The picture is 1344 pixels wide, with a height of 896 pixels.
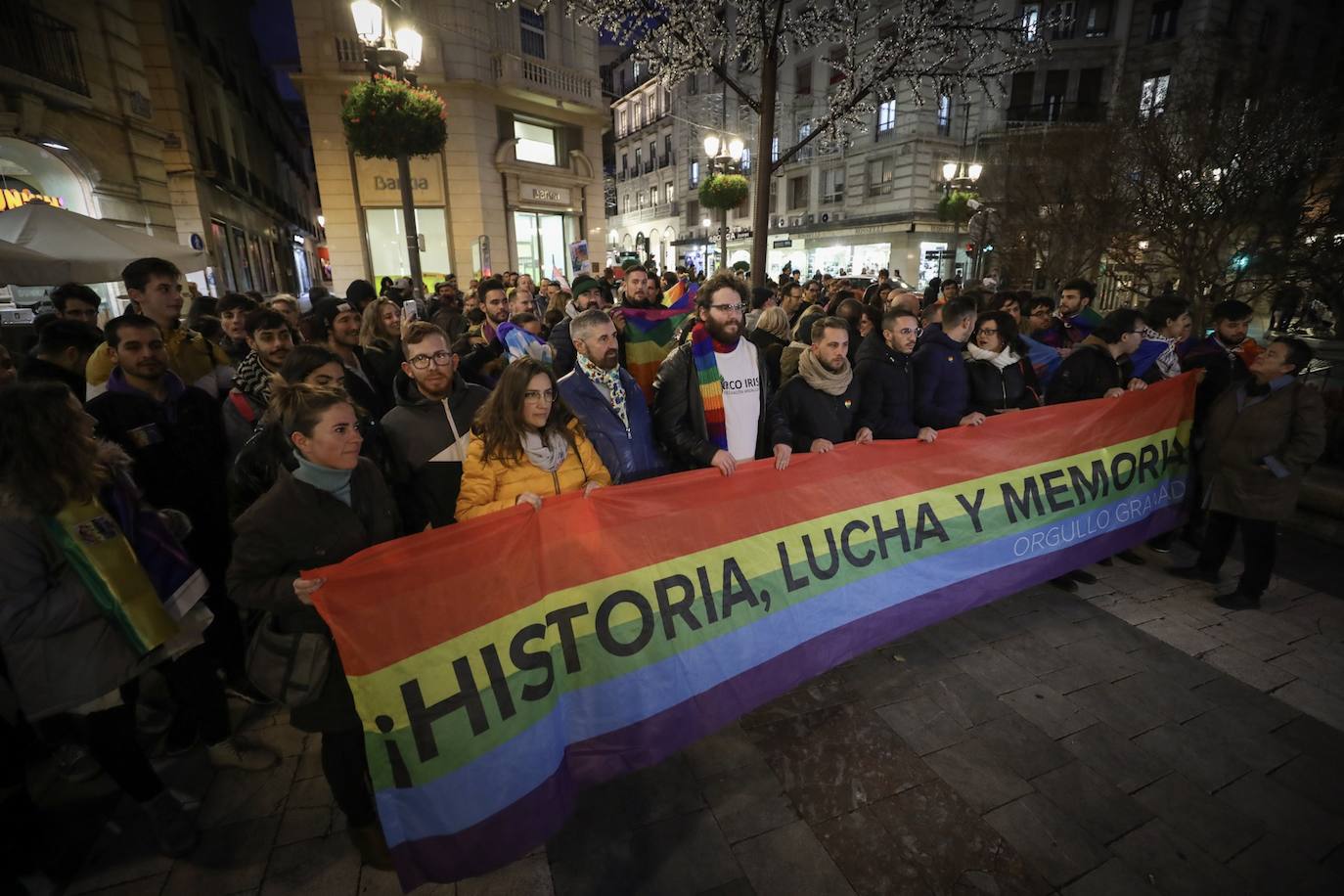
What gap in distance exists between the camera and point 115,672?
2.38 m

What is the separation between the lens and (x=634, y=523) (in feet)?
9.23

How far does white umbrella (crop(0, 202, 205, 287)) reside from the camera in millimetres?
5516

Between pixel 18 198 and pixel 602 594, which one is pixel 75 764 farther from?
pixel 18 198

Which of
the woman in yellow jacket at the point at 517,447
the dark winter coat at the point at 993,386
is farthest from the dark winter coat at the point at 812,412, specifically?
the woman in yellow jacket at the point at 517,447

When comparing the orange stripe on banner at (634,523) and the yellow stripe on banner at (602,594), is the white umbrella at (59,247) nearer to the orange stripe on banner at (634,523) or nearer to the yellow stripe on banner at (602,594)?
the orange stripe on banner at (634,523)

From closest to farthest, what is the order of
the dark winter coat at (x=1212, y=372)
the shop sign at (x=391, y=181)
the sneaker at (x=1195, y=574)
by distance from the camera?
1. the sneaker at (x=1195, y=574)
2. the dark winter coat at (x=1212, y=372)
3. the shop sign at (x=391, y=181)

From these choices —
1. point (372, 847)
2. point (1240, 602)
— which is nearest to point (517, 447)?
point (372, 847)

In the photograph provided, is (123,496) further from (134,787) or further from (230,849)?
(230,849)

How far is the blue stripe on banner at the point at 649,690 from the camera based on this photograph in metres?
2.29

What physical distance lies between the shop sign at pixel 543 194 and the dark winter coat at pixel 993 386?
2072cm

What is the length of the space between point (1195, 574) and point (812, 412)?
3.41m

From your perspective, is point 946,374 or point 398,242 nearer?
point 946,374

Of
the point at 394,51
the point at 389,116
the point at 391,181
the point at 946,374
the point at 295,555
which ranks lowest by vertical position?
the point at 295,555

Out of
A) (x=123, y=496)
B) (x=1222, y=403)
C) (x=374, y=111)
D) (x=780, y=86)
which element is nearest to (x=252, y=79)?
(x=780, y=86)
